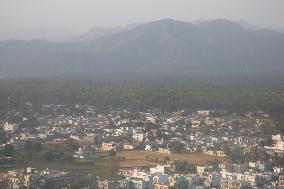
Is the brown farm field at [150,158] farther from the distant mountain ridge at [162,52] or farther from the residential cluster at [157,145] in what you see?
the distant mountain ridge at [162,52]

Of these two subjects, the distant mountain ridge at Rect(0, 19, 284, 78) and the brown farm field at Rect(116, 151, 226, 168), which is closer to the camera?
the brown farm field at Rect(116, 151, 226, 168)

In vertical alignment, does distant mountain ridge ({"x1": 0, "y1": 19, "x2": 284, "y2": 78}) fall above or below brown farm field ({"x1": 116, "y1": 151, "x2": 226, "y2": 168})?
above

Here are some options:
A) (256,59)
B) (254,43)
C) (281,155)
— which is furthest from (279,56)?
(281,155)

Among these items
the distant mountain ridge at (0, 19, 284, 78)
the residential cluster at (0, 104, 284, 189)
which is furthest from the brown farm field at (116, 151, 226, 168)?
the distant mountain ridge at (0, 19, 284, 78)

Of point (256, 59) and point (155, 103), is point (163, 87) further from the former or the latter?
point (256, 59)

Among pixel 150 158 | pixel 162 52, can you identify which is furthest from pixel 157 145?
pixel 162 52

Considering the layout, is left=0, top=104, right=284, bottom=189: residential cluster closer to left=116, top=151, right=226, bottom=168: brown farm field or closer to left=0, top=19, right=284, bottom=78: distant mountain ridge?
left=116, top=151, right=226, bottom=168: brown farm field
